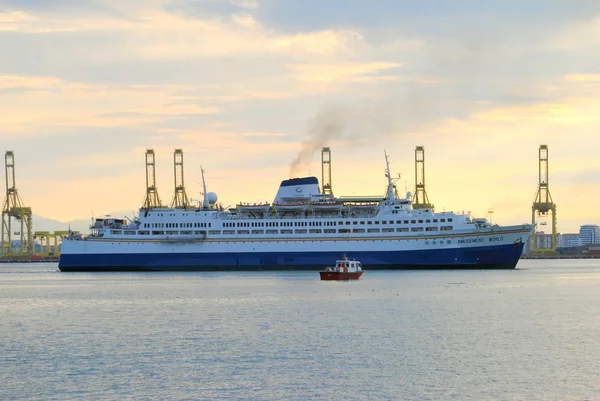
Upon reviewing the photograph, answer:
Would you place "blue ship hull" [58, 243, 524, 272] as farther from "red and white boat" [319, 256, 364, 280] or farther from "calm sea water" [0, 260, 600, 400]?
"calm sea water" [0, 260, 600, 400]


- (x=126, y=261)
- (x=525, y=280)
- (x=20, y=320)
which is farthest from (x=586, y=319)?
(x=126, y=261)

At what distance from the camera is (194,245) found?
88.4 metres

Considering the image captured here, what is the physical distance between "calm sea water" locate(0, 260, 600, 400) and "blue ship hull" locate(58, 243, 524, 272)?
22.0 metres

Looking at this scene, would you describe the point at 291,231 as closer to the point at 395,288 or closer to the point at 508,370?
the point at 395,288

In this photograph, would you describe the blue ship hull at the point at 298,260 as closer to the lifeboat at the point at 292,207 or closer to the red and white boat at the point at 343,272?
the lifeboat at the point at 292,207

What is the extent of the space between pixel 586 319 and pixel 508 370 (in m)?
15.1

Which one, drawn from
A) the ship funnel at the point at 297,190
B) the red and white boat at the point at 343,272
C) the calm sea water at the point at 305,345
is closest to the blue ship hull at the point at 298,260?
the ship funnel at the point at 297,190

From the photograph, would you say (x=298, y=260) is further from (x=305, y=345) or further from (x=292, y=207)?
(x=305, y=345)

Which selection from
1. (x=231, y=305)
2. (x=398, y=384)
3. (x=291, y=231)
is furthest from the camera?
(x=291, y=231)

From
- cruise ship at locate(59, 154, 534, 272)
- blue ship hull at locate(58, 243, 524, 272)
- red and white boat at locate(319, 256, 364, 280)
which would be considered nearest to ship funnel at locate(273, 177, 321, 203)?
cruise ship at locate(59, 154, 534, 272)

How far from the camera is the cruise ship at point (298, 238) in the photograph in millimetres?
83938

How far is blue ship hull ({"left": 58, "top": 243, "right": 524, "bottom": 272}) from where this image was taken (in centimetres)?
8394

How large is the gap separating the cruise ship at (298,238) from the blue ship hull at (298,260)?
8 cm

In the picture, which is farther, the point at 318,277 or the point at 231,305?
the point at 318,277
